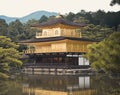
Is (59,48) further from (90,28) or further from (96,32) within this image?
(90,28)

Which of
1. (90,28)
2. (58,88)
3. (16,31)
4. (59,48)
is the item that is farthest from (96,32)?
(58,88)

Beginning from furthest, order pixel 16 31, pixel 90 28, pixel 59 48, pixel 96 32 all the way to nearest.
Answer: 1. pixel 16 31
2. pixel 90 28
3. pixel 96 32
4. pixel 59 48

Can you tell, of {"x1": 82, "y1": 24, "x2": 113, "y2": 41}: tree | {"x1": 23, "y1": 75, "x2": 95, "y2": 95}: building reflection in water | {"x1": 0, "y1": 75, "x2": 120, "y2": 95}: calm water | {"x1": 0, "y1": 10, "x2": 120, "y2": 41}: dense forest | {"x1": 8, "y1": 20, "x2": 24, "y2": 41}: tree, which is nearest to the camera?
{"x1": 0, "y1": 75, "x2": 120, "y2": 95}: calm water

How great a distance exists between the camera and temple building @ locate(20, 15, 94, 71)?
49844mm

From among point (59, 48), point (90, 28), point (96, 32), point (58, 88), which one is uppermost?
point (90, 28)

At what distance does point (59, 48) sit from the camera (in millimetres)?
51344

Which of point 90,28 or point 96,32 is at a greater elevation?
point 90,28

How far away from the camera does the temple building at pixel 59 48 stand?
49844 mm

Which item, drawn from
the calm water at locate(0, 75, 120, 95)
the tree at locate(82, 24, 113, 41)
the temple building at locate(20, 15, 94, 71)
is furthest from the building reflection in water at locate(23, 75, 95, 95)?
the tree at locate(82, 24, 113, 41)

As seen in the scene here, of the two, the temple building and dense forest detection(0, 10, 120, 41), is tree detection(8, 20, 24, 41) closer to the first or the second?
dense forest detection(0, 10, 120, 41)

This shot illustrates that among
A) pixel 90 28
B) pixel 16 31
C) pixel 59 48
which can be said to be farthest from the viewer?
pixel 16 31

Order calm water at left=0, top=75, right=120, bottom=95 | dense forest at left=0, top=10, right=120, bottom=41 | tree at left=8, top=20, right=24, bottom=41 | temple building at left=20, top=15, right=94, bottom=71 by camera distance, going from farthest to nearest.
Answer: tree at left=8, top=20, right=24, bottom=41
dense forest at left=0, top=10, right=120, bottom=41
temple building at left=20, top=15, right=94, bottom=71
calm water at left=0, top=75, right=120, bottom=95

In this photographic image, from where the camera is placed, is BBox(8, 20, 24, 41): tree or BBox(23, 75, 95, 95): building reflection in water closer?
BBox(23, 75, 95, 95): building reflection in water

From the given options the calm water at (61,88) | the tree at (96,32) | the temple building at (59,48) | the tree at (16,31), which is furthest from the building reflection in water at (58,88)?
the tree at (16,31)
